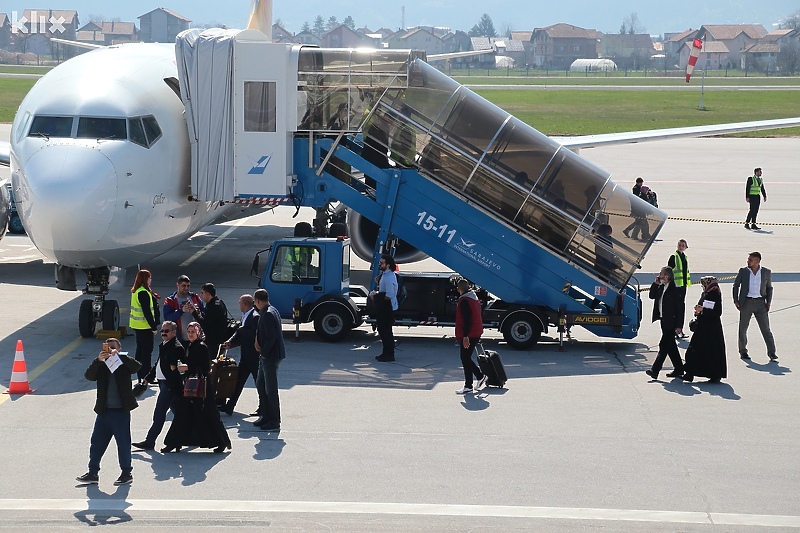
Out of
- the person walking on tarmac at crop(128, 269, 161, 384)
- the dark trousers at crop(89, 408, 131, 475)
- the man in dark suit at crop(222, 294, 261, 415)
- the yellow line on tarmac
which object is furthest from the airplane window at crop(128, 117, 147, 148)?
the dark trousers at crop(89, 408, 131, 475)

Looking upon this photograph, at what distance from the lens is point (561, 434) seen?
14.6 meters

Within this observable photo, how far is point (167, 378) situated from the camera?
539 inches

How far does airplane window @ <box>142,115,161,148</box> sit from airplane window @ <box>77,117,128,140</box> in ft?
1.35

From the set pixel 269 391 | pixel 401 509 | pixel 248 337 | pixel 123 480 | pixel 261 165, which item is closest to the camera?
pixel 401 509

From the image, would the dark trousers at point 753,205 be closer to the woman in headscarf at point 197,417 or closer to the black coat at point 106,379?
the woman in headscarf at point 197,417

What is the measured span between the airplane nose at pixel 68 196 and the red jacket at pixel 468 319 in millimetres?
6055

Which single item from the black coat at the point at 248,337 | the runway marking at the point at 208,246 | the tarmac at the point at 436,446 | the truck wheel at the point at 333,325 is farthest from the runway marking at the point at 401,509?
the runway marking at the point at 208,246

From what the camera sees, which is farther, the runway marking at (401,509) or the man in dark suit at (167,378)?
the man in dark suit at (167,378)

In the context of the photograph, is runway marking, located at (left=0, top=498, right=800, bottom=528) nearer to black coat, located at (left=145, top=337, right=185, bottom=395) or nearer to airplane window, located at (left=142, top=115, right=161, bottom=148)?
black coat, located at (left=145, top=337, right=185, bottom=395)

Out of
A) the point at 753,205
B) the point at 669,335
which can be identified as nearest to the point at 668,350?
the point at 669,335

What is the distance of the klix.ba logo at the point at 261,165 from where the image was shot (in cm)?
2011

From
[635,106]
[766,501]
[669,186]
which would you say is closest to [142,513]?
Answer: [766,501]

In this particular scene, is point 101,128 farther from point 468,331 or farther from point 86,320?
point 468,331

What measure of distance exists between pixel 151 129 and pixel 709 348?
9.97 meters
